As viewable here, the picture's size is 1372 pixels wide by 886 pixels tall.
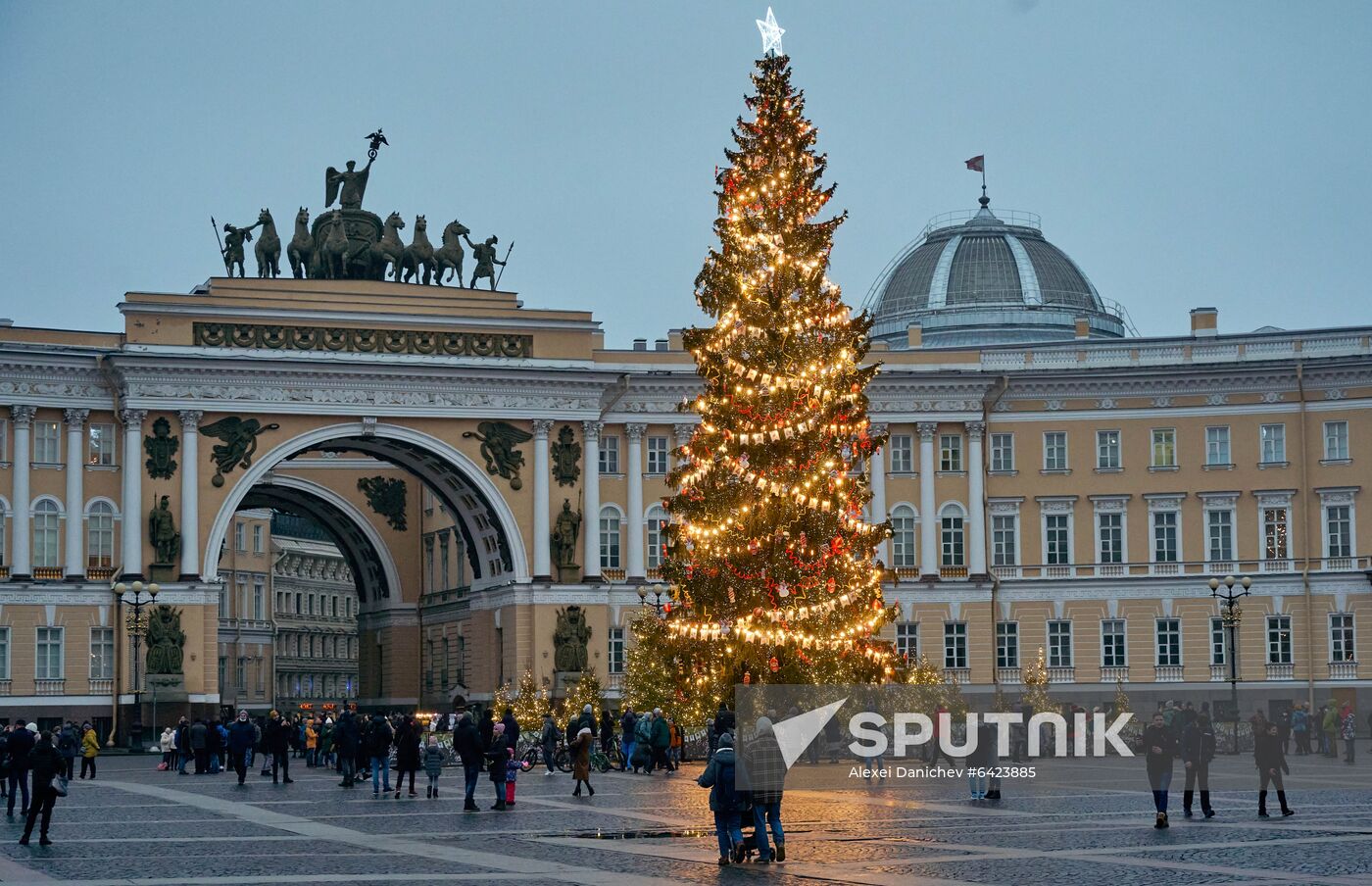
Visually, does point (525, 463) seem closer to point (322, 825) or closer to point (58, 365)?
point (58, 365)

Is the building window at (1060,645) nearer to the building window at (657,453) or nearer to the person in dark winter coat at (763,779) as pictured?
the building window at (657,453)

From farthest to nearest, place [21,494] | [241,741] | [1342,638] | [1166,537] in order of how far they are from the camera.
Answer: [1166,537] < [1342,638] < [21,494] < [241,741]

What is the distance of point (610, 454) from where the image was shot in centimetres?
7856

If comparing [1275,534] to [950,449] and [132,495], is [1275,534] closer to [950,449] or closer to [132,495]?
[950,449]

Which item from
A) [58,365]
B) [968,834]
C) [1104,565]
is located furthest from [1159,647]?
[968,834]

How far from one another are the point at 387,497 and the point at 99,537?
1726 centimetres

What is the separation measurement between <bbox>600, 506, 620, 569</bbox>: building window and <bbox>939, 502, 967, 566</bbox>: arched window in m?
11.6

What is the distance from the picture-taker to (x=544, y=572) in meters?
75.8

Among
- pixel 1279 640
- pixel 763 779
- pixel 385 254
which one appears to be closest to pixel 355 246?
pixel 385 254

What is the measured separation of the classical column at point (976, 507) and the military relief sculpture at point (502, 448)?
52.2ft

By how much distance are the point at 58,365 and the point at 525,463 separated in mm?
16007

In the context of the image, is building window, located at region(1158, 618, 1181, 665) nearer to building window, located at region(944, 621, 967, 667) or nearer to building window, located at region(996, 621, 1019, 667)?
building window, located at region(996, 621, 1019, 667)

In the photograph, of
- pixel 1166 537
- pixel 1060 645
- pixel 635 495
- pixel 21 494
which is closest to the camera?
pixel 21 494

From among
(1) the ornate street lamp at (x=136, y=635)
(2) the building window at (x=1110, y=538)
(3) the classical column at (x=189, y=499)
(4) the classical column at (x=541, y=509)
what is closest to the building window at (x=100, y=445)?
(3) the classical column at (x=189, y=499)
